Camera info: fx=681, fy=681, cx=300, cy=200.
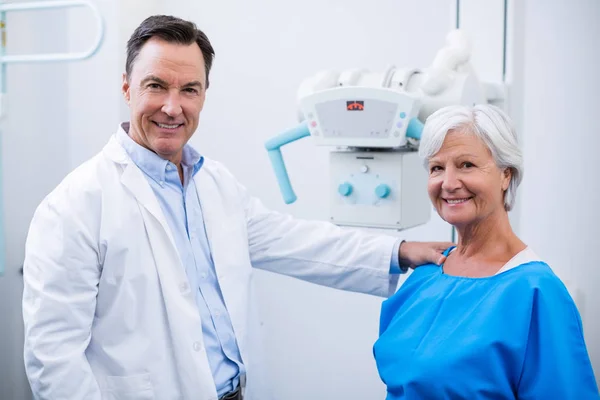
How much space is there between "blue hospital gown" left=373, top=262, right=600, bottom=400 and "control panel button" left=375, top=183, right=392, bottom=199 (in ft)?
1.31

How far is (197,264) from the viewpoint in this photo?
1.50 metres

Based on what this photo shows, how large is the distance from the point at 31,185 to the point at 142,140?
1.24 m

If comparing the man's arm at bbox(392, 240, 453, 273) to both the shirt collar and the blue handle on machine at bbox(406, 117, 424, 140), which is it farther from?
the shirt collar

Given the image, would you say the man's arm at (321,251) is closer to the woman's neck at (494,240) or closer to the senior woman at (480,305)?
the senior woman at (480,305)

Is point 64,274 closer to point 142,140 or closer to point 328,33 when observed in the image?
point 142,140

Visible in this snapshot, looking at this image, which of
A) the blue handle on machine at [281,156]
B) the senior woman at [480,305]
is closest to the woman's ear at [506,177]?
the senior woman at [480,305]

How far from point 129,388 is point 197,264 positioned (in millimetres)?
298

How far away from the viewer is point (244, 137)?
270cm

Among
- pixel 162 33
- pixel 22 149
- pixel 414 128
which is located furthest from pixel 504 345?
pixel 22 149

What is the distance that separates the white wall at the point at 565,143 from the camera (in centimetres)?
194

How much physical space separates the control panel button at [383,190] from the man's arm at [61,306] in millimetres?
671

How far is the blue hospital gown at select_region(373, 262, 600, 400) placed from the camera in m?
1.11

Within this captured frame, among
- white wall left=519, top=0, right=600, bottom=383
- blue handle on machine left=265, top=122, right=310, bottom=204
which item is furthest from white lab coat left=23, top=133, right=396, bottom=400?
white wall left=519, top=0, right=600, bottom=383

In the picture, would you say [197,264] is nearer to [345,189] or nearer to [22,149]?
[345,189]
